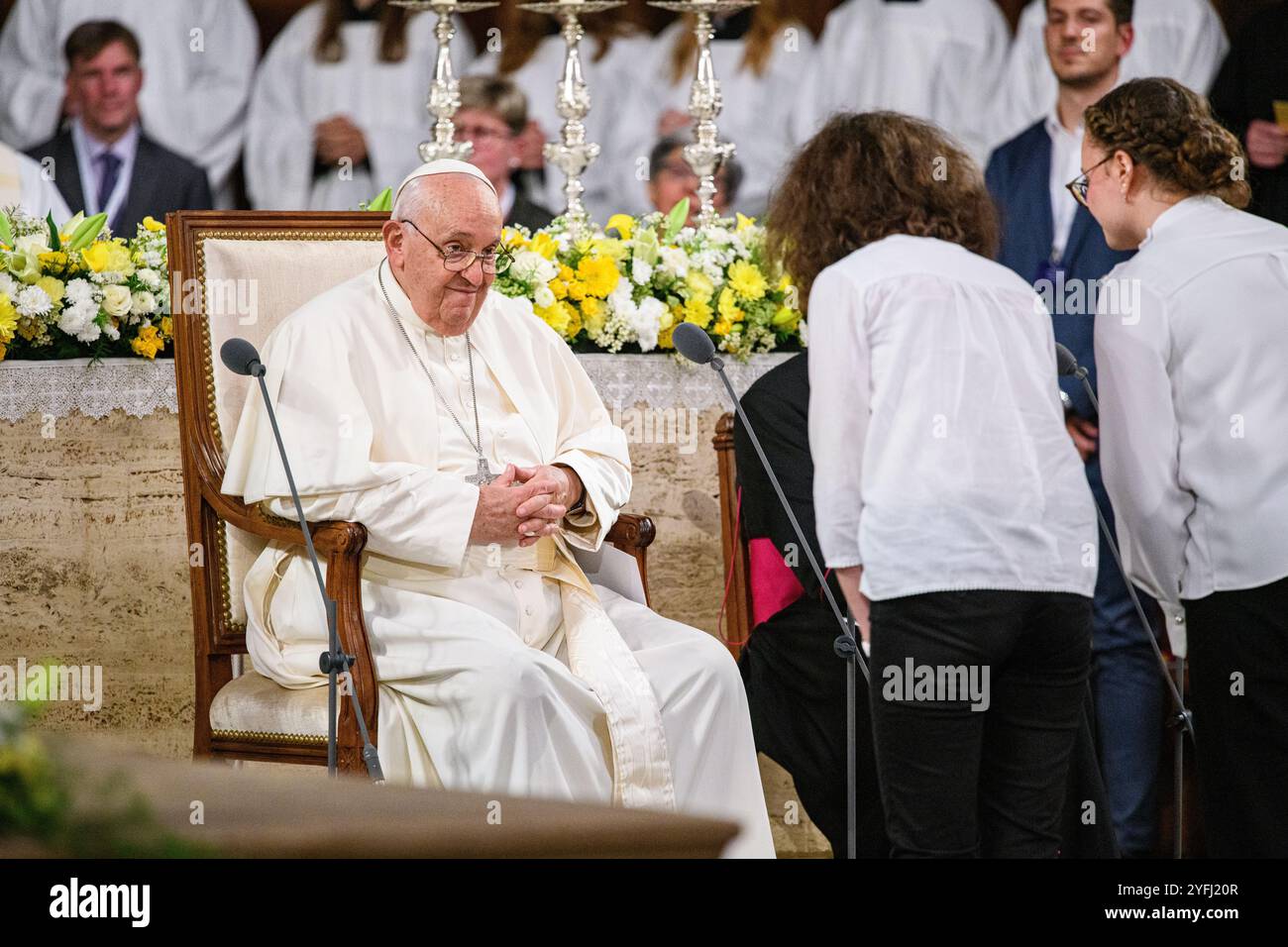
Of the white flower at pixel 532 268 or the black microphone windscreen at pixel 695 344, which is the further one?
the white flower at pixel 532 268

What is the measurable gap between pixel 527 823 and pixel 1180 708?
2.48m

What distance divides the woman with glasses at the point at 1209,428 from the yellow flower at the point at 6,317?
2616 millimetres

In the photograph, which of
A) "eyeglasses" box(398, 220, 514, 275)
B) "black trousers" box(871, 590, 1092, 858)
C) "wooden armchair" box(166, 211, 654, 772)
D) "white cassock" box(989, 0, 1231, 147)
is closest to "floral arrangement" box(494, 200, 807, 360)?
"wooden armchair" box(166, 211, 654, 772)

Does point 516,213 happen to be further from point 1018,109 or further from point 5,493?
point 5,493

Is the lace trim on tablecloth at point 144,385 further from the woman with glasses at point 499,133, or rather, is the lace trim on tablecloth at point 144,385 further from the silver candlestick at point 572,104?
the woman with glasses at point 499,133

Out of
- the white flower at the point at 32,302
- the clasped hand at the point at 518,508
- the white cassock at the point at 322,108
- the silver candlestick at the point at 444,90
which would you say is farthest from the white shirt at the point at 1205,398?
the white cassock at the point at 322,108

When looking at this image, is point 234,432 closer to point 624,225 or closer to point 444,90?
point 624,225

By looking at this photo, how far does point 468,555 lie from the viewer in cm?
364

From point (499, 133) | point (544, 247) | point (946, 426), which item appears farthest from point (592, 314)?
point (499, 133)

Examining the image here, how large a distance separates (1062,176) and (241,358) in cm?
381

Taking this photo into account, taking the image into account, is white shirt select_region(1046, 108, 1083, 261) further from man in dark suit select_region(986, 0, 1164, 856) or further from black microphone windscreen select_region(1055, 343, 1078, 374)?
black microphone windscreen select_region(1055, 343, 1078, 374)

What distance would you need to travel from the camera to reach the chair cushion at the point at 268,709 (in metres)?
3.39

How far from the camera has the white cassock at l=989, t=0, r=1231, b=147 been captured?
7.29 meters

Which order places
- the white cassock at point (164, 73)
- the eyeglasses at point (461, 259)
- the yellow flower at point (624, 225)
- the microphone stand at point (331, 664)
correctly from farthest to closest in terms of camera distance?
1. the white cassock at point (164, 73)
2. the yellow flower at point (624, 225)
3. the eyeglasses at point (461, 259)
4. the microphone stand at point (331, 664)
